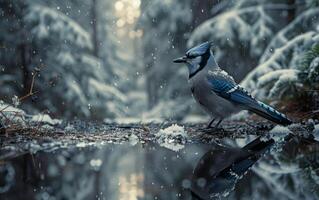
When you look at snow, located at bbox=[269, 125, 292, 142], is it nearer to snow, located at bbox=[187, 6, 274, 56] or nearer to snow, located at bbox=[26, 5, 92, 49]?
snow, located at bbox=[187, 6, 274, 56]

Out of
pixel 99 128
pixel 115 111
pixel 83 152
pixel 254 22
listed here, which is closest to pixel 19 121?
pixel 99 128

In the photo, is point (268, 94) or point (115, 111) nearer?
point (268, 94)

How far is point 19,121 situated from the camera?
511 cm

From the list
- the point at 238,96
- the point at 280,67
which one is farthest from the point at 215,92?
the point at 280,67

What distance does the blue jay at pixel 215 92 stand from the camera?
191 inches

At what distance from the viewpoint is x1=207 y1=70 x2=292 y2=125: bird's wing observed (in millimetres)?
4863

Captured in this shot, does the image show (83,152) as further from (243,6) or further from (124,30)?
(124,30)

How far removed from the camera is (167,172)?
3.10m

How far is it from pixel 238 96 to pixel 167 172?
205cm

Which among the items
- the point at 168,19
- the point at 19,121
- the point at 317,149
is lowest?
the point at 317,149

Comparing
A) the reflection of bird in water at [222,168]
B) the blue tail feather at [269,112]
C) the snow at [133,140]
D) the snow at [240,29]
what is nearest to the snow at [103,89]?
the snow at [240,29]

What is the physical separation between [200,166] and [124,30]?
129 ft

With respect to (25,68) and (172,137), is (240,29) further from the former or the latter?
(172,137)

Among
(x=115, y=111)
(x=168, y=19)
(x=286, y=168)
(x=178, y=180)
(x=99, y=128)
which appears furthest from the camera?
(x=168, y=19)
